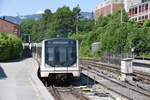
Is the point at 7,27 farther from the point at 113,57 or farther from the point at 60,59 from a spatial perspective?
the point at 60,59

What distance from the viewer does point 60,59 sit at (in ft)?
81.3

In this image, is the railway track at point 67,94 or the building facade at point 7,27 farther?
the building facade at point 7,27

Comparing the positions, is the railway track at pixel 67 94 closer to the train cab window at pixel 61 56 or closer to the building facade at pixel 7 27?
the train cab window at pixel 61 56

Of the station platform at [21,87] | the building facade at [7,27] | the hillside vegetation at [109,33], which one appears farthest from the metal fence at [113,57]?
the building facade at [7,27]

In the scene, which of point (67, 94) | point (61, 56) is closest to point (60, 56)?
point (61, 56)

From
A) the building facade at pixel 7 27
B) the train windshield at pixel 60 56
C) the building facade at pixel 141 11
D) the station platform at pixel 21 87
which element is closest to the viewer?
the station platform at pixel 21 87

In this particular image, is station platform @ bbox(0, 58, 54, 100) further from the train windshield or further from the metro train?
the train windshield

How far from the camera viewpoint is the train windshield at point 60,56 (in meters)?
24.6

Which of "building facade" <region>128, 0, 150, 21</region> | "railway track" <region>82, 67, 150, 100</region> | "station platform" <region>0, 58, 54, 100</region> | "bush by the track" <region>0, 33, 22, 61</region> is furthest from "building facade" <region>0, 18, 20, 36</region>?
"station platform" <region>0, 58, 54, 100</region>

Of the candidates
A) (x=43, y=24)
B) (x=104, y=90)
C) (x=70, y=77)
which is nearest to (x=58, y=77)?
(x=70, y=77)

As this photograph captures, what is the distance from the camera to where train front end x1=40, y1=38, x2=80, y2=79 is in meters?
24.5

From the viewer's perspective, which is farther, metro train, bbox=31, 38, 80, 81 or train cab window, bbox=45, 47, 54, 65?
train cab window, bbox=45, 47, 54, 65

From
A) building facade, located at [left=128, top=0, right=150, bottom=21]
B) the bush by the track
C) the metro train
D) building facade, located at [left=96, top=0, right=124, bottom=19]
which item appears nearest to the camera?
the metro train

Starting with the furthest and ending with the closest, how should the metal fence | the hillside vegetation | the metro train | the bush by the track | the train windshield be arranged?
1. the hillside vegetation
2. the metal fence
3. the bush by the track
4. the train windshield
5. the metro train
